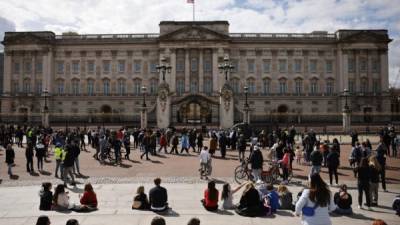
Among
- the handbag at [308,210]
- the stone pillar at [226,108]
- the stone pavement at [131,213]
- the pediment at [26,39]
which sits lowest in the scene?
the stone pavement at [131,213]

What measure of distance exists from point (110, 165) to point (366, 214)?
14303mm

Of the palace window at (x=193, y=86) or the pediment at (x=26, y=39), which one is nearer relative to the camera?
the pediment at (x=26, y=39)

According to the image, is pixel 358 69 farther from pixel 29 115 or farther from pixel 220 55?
pixel 29 115

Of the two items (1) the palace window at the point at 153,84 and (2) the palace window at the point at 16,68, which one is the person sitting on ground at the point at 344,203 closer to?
(1) the palace window at the point at 153,84

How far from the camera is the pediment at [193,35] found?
223 ft

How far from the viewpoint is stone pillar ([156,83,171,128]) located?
42750 mm

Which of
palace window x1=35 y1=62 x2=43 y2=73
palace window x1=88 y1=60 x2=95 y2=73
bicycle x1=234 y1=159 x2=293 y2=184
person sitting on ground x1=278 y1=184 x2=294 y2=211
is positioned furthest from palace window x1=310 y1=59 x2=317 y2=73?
person sitting on ground x1=278 y1=184 x2=294 y2=211

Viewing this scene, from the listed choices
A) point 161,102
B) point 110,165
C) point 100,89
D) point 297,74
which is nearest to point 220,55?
point 297,74

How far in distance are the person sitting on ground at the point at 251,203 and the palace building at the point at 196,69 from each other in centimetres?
5744

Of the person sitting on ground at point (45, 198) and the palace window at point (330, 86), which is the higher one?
the palace window at point (330, 86)

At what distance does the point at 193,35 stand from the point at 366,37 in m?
A: 32.2

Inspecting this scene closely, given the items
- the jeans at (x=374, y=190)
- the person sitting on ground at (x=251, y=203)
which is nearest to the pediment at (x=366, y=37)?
the jeans at (x=374, y=190)

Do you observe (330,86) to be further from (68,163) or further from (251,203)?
(251,203)

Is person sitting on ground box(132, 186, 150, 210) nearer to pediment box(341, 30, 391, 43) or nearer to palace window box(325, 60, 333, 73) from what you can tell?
palace window box(325, 60, 333, 73)
